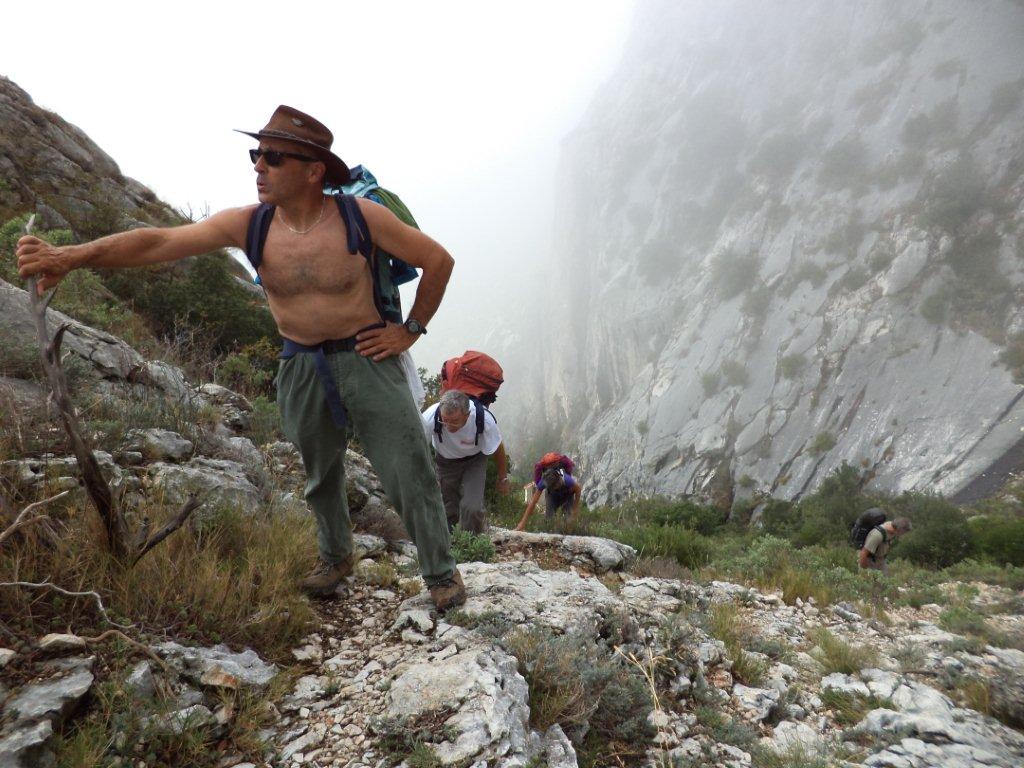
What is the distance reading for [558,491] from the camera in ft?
23.3

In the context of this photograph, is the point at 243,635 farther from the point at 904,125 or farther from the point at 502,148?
the point at 502,148

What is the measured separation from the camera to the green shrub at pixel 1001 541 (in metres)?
10.4

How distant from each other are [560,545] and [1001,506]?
15029 millimetres

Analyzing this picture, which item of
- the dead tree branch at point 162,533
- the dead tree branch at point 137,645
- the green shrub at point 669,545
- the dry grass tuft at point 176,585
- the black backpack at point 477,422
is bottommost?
the dead tree branch at point 137,645

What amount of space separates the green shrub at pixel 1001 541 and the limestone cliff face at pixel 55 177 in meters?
17.7

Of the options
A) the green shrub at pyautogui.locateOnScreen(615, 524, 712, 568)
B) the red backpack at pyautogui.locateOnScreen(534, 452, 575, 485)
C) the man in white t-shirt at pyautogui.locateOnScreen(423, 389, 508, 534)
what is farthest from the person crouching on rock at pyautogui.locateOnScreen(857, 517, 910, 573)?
the man in white t-shirt at pyautogui.locateOnScreen(423, 389, 508, 534)

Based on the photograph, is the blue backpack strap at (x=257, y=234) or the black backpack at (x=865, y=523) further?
the black backpack at (x=865, y=523)

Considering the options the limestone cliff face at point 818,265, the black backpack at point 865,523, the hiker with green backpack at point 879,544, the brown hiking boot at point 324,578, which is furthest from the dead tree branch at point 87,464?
the limestone cliff face at point 818,265

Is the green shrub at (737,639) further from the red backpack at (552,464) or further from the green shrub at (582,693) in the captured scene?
the red backpack at (552,464)

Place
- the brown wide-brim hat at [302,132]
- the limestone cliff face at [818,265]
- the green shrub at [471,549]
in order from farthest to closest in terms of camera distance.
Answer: the limestone cliff face at [818,265] → the green shrub at [471,549] → the brown wide-brim hat at [302,132]

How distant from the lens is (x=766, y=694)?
9.23 ft

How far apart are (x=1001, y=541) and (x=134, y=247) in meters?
14.8

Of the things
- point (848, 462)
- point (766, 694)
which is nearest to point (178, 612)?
point (766, 694)

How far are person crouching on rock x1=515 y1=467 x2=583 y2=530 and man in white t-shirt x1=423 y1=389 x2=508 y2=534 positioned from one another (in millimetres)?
1752
